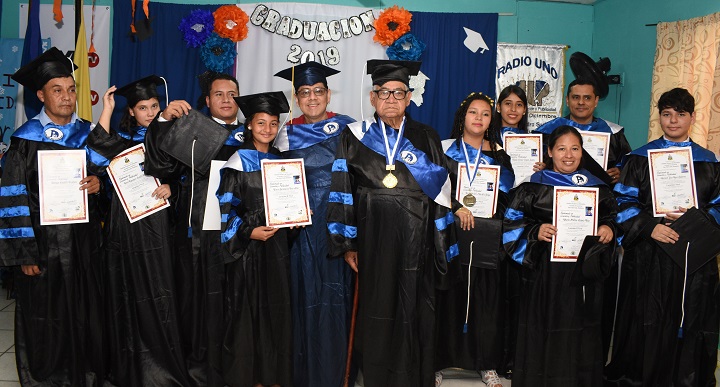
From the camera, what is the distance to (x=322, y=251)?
3766 mm

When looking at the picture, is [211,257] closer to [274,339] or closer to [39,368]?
[274,339]

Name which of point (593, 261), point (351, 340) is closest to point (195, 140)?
point (351, 340)

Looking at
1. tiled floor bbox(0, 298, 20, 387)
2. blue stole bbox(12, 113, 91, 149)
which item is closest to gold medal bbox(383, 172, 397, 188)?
blue stole bbox(12, 113, 91, 149)

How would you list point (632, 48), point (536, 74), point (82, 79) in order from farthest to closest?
point (536, 74), point (632, 48), point (82, 79)

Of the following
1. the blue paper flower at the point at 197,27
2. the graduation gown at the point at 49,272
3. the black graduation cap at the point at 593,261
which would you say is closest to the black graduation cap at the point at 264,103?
the graduation gown at the point at 49,272

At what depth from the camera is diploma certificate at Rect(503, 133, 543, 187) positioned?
4371 millimetres

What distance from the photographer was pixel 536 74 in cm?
709

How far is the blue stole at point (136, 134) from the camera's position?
3.94 meters

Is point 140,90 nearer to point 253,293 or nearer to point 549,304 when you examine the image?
point 253,293

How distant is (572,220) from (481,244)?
613 mm

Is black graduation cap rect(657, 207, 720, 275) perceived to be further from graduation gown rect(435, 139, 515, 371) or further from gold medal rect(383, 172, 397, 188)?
gold medal rect(383, 172, 397, 188)

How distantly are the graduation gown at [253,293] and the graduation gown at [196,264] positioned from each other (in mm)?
156

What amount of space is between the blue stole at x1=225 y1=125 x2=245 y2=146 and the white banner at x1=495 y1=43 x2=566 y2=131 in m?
3.98

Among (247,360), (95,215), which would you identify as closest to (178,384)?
(247,360)
